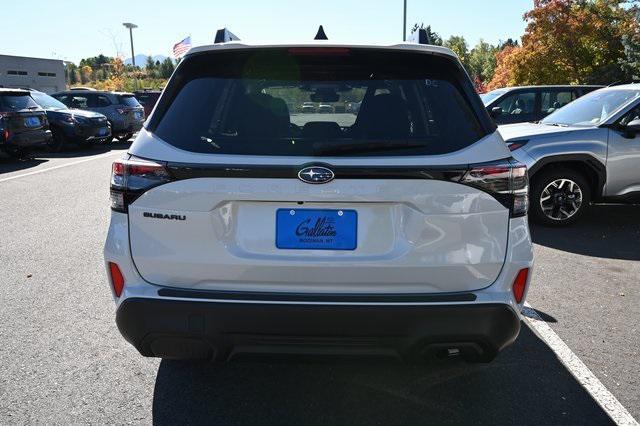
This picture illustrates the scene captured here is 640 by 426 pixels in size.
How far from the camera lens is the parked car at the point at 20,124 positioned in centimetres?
1252

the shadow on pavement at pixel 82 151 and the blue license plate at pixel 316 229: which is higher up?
the blue license plate at pixel 316 229

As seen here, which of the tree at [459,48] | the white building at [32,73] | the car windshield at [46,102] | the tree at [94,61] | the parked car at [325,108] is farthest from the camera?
the tree at [94,61]

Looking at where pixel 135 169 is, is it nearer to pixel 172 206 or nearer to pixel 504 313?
pixel 172 206

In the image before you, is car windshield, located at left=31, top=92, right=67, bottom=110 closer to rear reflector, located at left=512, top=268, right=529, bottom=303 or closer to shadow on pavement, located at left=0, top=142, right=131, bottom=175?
shadow on pavement, located at left=0, top=142, right=131, bottom=175

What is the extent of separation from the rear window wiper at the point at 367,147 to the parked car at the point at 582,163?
4681 millimetres

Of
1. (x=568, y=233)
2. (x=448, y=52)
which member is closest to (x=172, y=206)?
(x=448, y=52)

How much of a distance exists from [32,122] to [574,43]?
2111 cm

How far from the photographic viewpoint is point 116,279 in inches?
102

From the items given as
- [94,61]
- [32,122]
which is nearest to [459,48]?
[32,122]

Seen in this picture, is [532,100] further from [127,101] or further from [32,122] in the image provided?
[127,101]

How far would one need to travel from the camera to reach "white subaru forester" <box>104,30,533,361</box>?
7.88 ft

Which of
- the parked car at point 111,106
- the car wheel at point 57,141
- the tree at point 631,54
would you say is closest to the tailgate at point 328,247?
the car wheel at point 57,141

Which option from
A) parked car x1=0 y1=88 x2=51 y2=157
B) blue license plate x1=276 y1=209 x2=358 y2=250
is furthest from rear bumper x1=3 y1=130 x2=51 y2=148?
blue license plate x1=276 y1=209 x2=358 y2=250

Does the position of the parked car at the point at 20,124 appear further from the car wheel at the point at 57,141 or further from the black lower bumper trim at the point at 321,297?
the black lower bumper trim at the point at 321,297
